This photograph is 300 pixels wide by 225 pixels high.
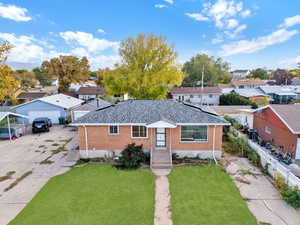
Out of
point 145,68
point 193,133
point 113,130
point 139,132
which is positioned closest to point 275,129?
point 193,133

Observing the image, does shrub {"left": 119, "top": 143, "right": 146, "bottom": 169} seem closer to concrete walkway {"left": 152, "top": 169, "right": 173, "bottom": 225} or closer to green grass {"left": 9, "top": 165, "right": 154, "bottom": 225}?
green grass {"left": 9, "top": 165, "right": 154, "bottom": 225}

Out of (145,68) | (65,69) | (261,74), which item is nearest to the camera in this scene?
(145,68)

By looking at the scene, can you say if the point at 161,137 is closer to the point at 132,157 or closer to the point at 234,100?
the point at 132,157

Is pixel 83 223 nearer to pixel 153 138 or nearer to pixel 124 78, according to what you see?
pixel 153 138

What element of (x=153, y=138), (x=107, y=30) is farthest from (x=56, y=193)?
(x=107, y=30)

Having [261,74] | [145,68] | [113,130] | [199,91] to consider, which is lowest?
[113,130]

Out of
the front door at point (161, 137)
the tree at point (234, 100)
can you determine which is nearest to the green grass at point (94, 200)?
the front door at point (161, 137)
